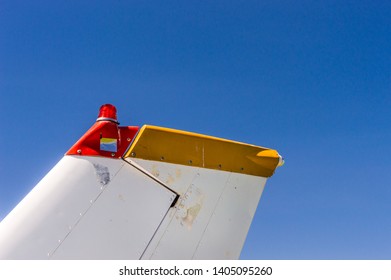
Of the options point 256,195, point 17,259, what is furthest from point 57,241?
point 256,195

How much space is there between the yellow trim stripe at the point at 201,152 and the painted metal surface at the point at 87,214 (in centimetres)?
26

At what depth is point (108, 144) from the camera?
4738 mm

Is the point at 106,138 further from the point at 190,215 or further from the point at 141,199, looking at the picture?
the point at 190,215

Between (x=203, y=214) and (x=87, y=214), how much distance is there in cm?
116

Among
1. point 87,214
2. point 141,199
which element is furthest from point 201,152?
point 87,214

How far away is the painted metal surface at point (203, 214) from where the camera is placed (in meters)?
4.69

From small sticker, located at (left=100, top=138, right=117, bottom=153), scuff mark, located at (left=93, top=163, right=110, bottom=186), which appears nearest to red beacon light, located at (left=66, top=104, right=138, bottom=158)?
small sticker, located at (left=100, top=138, right=117, bottom=153)

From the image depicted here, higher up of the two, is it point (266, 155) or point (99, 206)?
point (266, 155)

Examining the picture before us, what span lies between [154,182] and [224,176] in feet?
2.57

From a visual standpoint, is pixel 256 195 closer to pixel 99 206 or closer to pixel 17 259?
pixel 99 206

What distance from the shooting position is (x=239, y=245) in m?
5.10

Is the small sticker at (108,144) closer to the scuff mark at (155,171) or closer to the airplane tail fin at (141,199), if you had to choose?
the airplane tail fin at (141,199)

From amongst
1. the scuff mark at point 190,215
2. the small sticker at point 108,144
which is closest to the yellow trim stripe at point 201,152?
the small sticker at point 108,144

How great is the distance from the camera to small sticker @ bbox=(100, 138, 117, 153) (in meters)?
4.71
